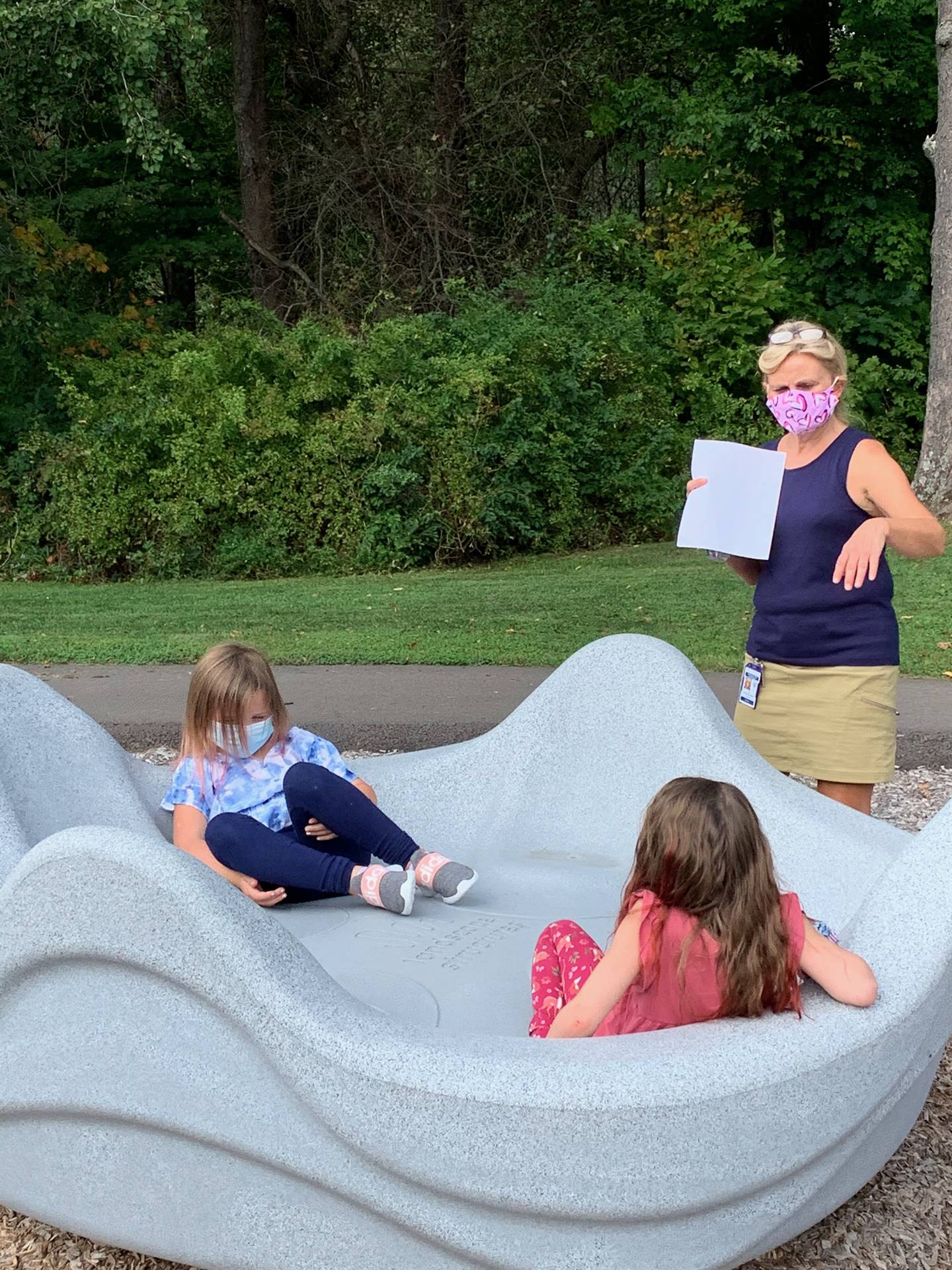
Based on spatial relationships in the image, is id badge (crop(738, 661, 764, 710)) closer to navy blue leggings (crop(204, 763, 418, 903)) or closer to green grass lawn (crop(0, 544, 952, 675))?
navy blue leggings (crop(204, 763, 418, 903))

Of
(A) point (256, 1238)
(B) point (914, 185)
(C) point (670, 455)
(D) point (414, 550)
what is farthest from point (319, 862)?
(B) point (914, 185)

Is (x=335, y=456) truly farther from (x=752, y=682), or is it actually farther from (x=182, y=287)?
(x=752, y=682)

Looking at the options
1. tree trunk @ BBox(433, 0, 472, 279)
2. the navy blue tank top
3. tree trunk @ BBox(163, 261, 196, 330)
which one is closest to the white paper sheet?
the navy blue tank top

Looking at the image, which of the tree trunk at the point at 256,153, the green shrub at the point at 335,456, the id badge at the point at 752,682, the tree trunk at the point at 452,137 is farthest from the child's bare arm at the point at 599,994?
the tree trunk at the point at 452,137

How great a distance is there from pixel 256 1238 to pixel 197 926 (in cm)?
59

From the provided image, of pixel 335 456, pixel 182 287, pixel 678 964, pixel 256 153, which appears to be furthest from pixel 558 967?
pixel 182 287

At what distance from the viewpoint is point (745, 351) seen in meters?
16.5

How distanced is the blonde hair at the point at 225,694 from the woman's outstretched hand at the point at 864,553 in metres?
1.52

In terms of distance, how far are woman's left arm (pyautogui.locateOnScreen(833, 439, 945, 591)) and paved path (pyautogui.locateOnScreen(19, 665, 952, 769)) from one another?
121 inches

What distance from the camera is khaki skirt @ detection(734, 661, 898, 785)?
3.65 m

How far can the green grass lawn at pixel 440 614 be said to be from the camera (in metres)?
8.62

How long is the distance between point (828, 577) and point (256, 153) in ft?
51.0

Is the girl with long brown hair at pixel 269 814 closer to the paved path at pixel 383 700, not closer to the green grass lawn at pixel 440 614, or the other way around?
the paved path at pixel 383 700

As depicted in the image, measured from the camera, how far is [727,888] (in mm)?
2346
